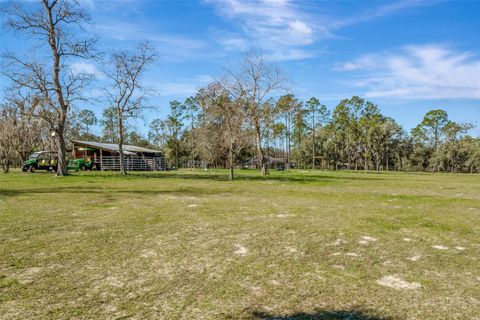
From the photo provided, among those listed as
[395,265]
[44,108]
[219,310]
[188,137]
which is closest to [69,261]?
[219,310]

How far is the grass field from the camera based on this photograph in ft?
10.6

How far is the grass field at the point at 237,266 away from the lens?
127 inches

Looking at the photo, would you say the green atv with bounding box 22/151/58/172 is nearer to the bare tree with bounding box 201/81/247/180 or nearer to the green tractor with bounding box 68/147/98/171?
the green tractor with bounding box 68/147/98/171

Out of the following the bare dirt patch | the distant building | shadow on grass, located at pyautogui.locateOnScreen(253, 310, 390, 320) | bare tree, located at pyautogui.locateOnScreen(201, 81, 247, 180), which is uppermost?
bare tree, located at pyautogui.locateOnScreen(201, 81, 247, 180)

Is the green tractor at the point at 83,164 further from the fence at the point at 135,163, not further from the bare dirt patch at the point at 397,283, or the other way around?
the bare dirt patch at the point at 397,283

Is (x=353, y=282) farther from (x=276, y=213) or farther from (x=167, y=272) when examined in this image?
(x=276, y=213)

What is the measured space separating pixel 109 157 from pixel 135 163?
4.25 m

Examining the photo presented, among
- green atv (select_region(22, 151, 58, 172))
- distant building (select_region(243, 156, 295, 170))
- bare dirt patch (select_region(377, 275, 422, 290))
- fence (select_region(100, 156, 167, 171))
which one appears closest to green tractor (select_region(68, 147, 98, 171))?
fence (select_region(100, 156, 167, 171))

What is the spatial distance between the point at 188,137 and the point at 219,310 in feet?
217

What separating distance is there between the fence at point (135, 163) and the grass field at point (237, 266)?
1170 inches

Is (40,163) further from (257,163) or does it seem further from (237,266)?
(257,163)

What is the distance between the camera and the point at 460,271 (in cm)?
425

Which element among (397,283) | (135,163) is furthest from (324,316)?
(135,163)

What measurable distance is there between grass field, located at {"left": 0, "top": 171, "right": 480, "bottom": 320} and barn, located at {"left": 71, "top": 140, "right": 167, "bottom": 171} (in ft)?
98.0
